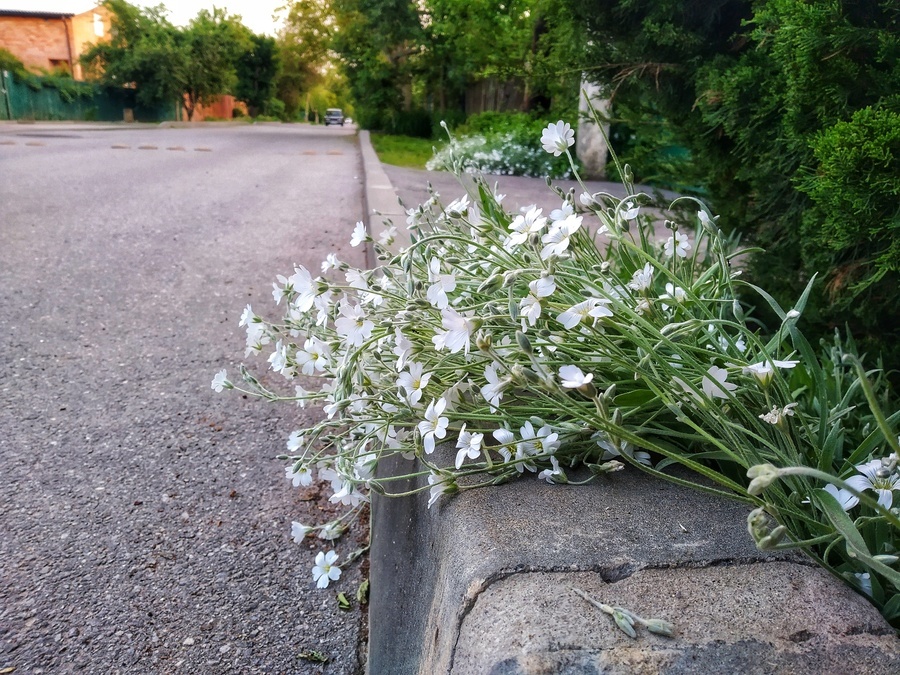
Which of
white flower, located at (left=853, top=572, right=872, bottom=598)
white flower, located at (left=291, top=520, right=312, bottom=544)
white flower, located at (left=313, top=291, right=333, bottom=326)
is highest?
white flower, located at (left=313, top=291, right=333, bottom=326)

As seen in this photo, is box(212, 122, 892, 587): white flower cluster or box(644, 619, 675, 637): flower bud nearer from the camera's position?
box(644, 619, 675, 637): flower bud

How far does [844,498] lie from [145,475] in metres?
2.06

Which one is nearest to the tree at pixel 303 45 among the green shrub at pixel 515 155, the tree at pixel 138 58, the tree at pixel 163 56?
the tree at pixel 163 56

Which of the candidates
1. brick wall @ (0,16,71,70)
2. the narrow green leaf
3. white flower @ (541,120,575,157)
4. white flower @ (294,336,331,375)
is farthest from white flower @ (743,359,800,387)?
brick wall @ (0,16,71,70)

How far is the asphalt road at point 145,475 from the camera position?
1662 millimetres

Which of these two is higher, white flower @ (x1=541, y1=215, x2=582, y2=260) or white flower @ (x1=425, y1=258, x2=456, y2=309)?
white flower @ (x1=541, y1=215, x2=582, y2=260)

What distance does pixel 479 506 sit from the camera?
1.33m

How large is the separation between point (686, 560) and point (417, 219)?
1.32 m

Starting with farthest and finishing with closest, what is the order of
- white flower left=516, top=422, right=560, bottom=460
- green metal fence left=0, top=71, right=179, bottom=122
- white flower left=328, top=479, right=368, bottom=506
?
green metal fence left=0, top=71, right=179, bottom=122, white flower left=328, top=479, right=368, bottom=506, white flower left=516, top=422, right=560, bottom=460

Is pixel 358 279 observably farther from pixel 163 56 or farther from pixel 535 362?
pixel 163 56

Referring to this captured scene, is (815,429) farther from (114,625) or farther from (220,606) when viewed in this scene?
(114,625)

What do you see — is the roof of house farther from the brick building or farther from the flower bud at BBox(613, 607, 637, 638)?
the flower bud at BBox(613, 607, 637, 638)

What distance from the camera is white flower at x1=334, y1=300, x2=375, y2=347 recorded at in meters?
1.58

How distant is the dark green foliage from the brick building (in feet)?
136
